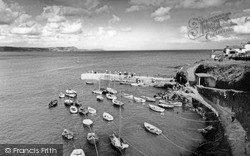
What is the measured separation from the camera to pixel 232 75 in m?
53.3

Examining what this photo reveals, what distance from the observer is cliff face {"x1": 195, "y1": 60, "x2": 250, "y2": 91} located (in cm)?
4597

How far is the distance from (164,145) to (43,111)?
36.4 m

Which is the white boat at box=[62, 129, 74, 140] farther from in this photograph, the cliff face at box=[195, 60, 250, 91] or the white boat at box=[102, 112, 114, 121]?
the cliff face at box=[195, 60, 250, 91]

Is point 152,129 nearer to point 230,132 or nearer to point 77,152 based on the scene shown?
point 230,132

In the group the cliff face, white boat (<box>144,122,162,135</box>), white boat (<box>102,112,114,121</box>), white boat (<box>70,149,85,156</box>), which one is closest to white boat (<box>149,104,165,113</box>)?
white boat (<box>144,122,162,135</box>)

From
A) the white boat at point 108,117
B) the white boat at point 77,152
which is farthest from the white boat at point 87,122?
the white boat at point 77,152

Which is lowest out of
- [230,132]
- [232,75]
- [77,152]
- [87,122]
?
[77,152]

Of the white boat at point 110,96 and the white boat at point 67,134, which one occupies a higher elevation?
the white boat at point 110,96

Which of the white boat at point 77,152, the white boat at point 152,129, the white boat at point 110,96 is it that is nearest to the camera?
the white boat at point 77,152

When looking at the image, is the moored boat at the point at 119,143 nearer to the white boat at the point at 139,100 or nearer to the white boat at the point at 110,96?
the white boat at the point at 139,100

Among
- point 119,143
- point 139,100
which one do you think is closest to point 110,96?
point 139,100

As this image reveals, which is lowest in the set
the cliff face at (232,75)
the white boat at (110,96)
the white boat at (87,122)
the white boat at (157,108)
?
the white boat at (87,122)

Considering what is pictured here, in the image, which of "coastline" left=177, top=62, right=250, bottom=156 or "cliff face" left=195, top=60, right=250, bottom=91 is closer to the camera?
"coastline" left=177, top=62, right=250, bottom=156

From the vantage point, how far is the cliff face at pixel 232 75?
4597 cm
